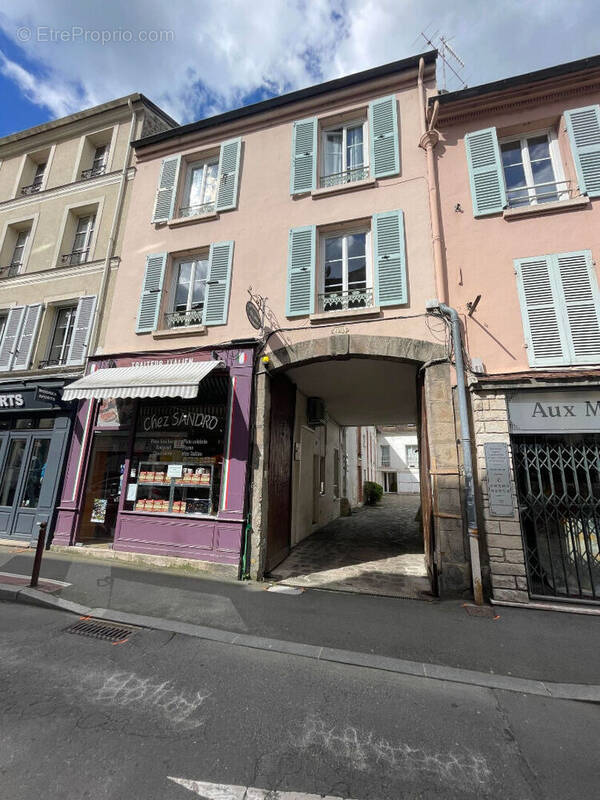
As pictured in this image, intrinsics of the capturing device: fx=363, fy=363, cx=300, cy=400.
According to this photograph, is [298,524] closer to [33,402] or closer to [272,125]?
[33,402]

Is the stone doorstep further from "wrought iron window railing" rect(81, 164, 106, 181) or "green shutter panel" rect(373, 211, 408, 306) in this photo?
"wrought iron window railing" rect(81, 164, 106, 181)

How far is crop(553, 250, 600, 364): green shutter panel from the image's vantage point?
5645mm

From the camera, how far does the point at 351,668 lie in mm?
3469

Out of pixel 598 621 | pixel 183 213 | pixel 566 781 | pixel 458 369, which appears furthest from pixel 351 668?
pixel 183 213

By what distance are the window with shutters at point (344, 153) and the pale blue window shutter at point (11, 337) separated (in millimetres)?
8169

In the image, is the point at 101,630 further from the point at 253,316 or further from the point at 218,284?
the point at 218,284

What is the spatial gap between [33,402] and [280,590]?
6940mm

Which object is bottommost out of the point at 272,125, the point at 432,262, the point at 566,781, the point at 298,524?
the point at 566,781

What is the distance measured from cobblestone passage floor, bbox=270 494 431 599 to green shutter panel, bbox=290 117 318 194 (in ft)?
24.8

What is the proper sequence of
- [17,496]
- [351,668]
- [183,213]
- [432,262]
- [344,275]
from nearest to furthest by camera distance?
[351,668], [432,262], [344,275], [17,496], [183,213]

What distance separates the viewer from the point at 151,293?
8.05 meters

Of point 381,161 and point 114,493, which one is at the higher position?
point 381,161

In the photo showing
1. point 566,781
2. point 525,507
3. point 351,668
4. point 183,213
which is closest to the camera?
point 566,781

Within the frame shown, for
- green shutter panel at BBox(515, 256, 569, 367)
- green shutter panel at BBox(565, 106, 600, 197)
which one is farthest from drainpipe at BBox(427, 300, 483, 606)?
green shutter panel at BBox(565, 106, 600, 197)
